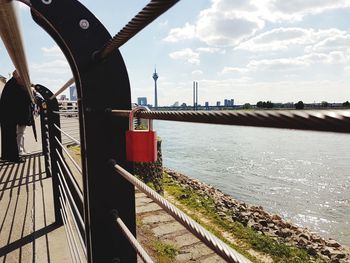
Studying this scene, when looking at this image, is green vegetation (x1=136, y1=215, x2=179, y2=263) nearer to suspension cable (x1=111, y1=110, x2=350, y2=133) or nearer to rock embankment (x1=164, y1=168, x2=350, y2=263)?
suspension cable (x1=111, y1=110, x2=350, y2=133)

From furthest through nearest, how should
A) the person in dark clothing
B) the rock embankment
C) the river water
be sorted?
the river water < the rock embankment < the person in dark clothing

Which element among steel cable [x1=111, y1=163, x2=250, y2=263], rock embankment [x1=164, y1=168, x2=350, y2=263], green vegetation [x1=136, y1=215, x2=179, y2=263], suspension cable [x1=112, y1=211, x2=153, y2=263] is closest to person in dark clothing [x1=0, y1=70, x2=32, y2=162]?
green vegetation [x1=136, y1=215, x2=179, y2=263]

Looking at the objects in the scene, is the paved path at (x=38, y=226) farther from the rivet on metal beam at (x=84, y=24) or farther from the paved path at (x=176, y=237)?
the rivet on metal beam at (x=84, y=24)

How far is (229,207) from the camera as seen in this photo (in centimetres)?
1251

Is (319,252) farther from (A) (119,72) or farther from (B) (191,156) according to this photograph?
(B) (191,156)

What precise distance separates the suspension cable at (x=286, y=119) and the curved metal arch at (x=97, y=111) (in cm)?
71

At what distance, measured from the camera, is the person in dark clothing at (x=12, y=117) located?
6.51m

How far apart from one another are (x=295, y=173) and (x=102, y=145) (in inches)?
1103

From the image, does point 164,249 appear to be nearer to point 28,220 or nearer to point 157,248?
point 157,248

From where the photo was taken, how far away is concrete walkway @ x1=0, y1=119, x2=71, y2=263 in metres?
2.85

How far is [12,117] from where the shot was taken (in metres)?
6.61

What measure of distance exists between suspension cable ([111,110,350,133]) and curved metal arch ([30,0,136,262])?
2.33 ft

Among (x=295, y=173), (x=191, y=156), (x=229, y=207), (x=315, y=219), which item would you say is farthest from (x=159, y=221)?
(x=191, y=156)


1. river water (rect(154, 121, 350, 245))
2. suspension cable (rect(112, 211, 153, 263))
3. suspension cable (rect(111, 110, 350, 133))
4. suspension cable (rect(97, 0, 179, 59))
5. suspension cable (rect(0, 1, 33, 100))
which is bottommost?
river water (rect(154, 121, 350, 245))
